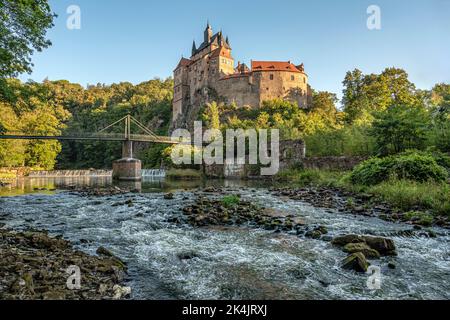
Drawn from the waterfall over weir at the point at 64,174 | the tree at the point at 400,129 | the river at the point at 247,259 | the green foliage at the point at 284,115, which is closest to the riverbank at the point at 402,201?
the river at the point at 247,259

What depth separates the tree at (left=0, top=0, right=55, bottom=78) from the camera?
39.4ft

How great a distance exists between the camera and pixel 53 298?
4.07 meters

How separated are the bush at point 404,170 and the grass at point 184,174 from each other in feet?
102

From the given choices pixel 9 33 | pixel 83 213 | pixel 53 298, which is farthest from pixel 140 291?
pixel 9 33

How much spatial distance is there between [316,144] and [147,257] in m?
33.4

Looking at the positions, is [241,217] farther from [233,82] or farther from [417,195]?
[233,82]

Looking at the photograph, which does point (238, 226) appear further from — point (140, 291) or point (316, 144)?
point (316, 144)

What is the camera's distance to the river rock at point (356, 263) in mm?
5888

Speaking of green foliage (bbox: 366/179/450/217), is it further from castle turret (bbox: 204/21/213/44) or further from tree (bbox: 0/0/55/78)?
castle turret (bbox: 204/21/213/44)

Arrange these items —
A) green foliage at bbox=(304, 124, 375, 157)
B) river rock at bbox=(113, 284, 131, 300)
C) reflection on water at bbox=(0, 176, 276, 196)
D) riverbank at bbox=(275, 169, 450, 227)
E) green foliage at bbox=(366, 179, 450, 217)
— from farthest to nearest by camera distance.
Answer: green foliage at bbox=(304, 124, 375, 157) → reflection on water at bbox=(0, 176, 276, 196) → green foliage at bbox=(366, 179, 450, 217) → riverbank at bbox=(275, 169, 450, 227) → river rock at bbox=(113, 284, 131, 300)

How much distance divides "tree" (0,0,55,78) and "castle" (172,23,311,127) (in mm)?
60118

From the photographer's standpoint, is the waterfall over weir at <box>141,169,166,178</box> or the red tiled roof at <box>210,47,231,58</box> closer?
the waterfall over weir at <box>141,169,166,178</box>

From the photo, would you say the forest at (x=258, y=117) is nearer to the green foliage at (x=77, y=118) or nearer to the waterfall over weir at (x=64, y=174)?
the green foliage at (x=77, y=118)

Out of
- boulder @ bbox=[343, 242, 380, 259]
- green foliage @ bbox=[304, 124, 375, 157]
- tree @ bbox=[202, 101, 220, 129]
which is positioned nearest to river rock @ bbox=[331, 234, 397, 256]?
boulder @ bbox=[343, 242, 380, 259]
